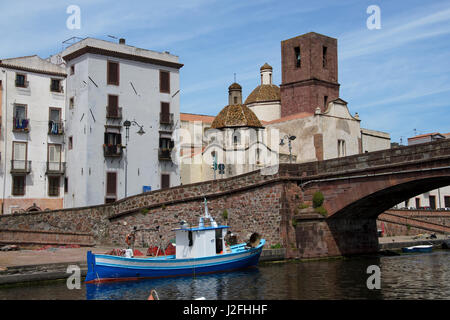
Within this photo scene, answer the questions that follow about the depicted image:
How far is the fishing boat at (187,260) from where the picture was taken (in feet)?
77.5

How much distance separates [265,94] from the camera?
2997 inches

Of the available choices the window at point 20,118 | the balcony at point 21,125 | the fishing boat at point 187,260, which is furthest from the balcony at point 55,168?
the fishing boat at point 187,260

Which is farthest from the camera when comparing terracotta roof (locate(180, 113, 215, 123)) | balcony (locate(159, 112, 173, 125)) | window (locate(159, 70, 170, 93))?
terracotta roof (locate(180, 113, 215, 123))

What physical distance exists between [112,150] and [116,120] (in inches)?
107

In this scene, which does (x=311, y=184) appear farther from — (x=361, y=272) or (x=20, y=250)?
(x=20, y=250)

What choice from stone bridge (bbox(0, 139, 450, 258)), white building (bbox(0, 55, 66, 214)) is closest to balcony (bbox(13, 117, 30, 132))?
white building (bbox(0, 55, 66, 214))

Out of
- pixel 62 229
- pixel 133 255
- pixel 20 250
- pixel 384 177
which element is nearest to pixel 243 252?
pixel 133 255

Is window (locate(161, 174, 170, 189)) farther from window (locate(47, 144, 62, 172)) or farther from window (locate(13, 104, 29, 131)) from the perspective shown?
window (locate(13, 104, 29, 131))

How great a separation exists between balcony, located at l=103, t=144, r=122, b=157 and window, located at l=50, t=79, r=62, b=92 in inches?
275

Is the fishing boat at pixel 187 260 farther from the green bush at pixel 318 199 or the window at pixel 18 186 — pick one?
the window at pixel 18 186

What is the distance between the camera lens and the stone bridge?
28.2 m

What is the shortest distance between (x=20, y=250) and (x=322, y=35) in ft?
162

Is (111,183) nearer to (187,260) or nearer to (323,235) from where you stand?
(323,235)

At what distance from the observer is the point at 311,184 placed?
3228 centimetres
